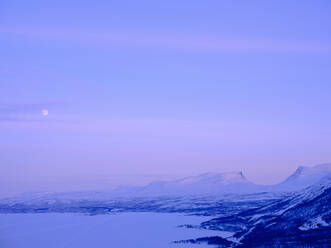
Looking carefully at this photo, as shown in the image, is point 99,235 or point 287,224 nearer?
point 99,235

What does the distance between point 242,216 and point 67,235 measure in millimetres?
31108

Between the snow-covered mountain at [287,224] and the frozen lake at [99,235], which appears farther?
the frozen lake at [99,235]

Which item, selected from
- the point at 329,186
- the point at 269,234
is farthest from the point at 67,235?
the point at 329,186

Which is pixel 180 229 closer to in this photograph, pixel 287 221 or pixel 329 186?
pixel 287 221

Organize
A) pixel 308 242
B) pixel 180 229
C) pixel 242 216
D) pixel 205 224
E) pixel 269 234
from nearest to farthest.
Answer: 1. pixel 308 242
2. pixel 269 234
3. pixel 180 229
4. pixel 205 224
5. pixel 242 216

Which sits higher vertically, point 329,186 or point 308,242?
point 329,186

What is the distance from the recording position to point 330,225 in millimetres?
55344

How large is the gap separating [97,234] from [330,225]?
1168 inches

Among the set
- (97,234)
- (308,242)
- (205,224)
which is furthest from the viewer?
(205,224)

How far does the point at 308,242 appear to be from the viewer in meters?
49.3

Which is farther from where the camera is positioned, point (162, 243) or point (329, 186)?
point (329, 186)

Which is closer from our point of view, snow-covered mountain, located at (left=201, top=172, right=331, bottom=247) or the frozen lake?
snow-covered mountain, located at (left=201, top=172, right=331, bottom=247)

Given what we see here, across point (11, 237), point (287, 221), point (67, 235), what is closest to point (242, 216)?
point (287, 221)

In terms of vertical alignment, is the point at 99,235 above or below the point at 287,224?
above
